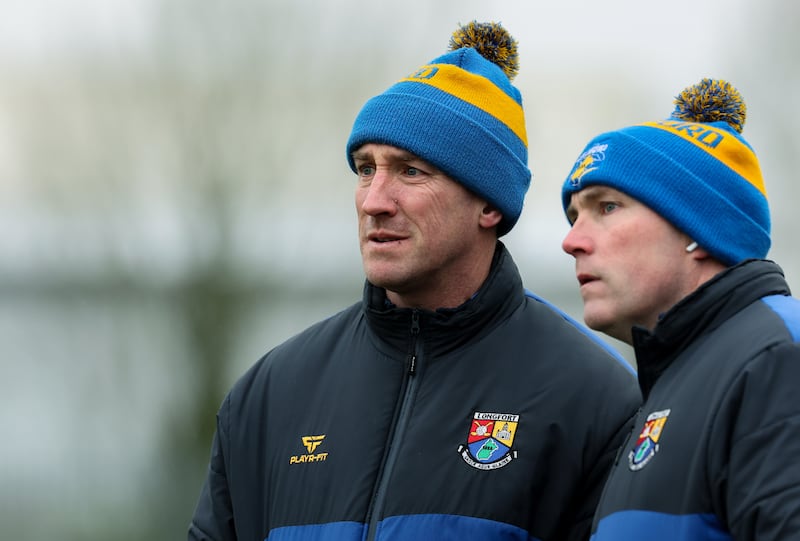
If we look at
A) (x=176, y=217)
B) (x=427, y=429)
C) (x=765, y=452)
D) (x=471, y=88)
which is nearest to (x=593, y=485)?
(x=427, y=429)

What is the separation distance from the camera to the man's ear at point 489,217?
3.77m

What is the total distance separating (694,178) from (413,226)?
0.91m

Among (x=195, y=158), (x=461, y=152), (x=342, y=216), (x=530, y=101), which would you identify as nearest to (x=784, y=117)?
(x=530, y=101)

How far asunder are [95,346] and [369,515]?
347 inches

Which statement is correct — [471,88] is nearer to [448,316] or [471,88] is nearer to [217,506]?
[448,316]

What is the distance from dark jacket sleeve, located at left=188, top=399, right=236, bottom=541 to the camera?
372 centimetres

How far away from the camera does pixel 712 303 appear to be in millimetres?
2785

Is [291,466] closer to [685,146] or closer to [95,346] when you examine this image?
[685,146]

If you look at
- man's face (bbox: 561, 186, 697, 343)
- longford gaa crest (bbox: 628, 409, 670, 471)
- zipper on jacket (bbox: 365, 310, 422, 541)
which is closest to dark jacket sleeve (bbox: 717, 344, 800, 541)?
longford gaa crest (bbox: 628, 409, 670, 471)

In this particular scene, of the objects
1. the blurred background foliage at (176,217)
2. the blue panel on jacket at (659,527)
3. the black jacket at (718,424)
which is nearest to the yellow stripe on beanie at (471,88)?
the black jacket at (718,424)

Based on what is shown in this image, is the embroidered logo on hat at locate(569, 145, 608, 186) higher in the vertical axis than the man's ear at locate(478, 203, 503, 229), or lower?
higher

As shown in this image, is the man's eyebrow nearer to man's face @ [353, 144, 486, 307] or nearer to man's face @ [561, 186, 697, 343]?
man's face @ [353, 144, 486, 307]

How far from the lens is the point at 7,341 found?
11.9 meters

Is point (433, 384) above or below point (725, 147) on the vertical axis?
below
